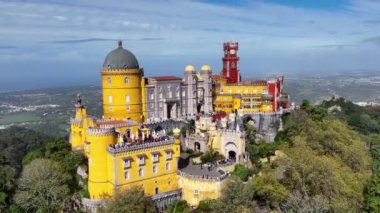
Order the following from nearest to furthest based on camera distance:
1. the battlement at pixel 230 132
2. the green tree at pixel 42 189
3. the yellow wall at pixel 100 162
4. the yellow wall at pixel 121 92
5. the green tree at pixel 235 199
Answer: the green tree at pixel 235 199, the yellow wall at pixel 100 162, the green tree at pixel 42 189, the battlement at pixel 230 132, the yellow wall at pixel 121 92

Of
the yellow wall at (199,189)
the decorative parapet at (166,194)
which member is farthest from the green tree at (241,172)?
the decorative parapet at (166,194)

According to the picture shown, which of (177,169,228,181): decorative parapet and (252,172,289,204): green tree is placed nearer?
(177,169,228,181): decorative parapet

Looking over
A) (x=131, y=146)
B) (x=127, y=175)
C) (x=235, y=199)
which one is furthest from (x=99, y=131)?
(x=235, y=199)

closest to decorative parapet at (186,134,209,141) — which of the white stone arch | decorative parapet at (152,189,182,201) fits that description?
the white stone arch

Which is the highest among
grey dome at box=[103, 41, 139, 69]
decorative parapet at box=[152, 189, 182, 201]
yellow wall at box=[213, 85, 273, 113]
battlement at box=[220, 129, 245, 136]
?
grey dome at box=[103, 41, 139, 69]

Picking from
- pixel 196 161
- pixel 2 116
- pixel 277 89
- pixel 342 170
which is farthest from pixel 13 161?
pixel 2 116

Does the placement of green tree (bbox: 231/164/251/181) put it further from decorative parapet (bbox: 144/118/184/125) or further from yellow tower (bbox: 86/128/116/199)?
decorative parapet (bbox: 144/118/184/125)

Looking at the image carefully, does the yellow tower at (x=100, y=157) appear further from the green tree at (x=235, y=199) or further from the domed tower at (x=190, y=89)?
the domed tower at (x=190, y=89)
